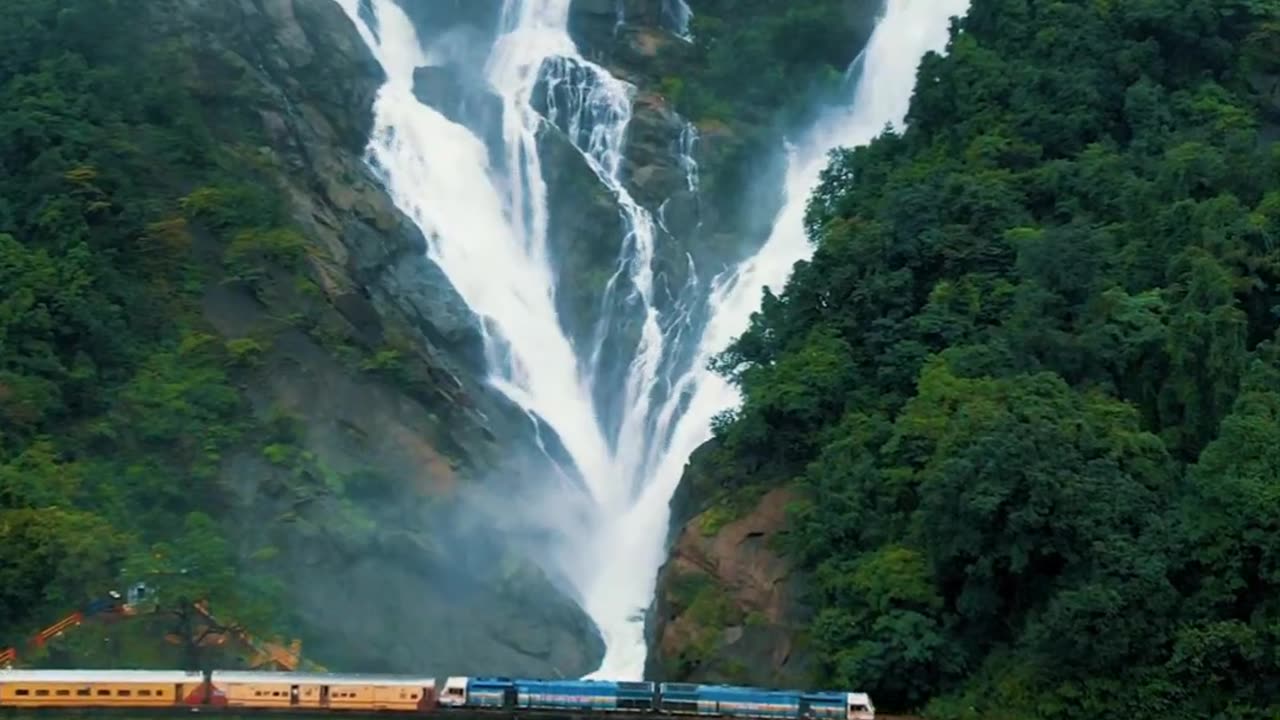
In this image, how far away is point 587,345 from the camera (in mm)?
57125

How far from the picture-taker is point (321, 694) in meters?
40.1

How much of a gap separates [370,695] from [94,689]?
559 cm

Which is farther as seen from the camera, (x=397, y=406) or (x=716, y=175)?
(x=716, y=175)

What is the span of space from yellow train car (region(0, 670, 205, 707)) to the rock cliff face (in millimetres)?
6300

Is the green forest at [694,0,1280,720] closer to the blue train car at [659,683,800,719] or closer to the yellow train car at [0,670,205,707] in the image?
the blue train car at [659,683,800,719]

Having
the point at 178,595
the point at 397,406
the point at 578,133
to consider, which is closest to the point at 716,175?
the point at 578,133

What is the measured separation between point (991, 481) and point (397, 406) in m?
18.8

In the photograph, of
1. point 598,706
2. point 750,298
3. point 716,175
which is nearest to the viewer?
point 598,706

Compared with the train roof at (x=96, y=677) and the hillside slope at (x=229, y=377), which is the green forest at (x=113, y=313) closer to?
the hillside slope at (x=229, y=377)

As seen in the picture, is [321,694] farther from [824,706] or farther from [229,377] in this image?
[229,377]

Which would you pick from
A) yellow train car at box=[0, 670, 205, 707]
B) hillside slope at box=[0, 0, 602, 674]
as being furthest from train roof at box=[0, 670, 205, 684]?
hillside slope at box=[0, 0, 602, 674]

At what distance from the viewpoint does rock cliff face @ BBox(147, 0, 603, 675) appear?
4741 centimetres

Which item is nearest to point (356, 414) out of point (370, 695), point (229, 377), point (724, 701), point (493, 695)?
point (229, 377)

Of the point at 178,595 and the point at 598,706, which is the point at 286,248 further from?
the point at 598,706
